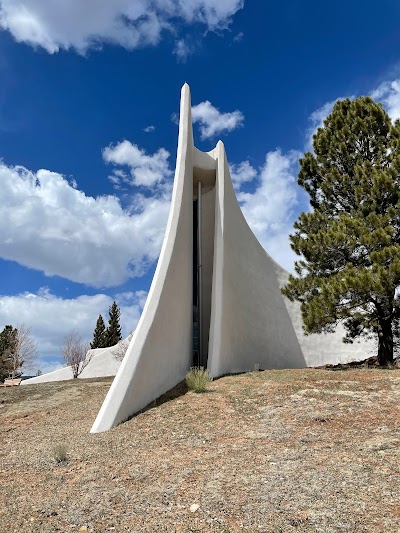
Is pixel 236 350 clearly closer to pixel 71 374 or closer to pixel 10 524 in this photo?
pixel 10 524

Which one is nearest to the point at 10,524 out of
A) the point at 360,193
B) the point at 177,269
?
the point at 177,269

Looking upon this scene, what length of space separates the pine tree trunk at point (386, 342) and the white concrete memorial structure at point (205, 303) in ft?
12.5

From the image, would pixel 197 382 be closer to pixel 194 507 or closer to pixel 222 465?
pixel 222 465

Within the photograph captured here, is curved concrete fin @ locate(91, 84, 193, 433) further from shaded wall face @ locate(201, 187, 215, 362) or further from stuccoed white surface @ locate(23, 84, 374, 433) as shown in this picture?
shaded wall face @ locate(201, 187, 215, 362)

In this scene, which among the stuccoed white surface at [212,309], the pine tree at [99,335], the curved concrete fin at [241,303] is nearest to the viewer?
Result: the stuccoed white surface at [212,309]

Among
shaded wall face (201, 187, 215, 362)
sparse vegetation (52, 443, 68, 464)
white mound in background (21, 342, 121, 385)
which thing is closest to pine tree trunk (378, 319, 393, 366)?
shaded wall face (201, 187, 215, 362)

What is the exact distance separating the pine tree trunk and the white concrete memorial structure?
12.5ft

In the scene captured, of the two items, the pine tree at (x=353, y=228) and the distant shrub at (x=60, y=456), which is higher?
the pine tree at (x=353, y=228)

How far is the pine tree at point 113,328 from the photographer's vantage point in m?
43.6

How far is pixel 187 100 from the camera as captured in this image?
484 inches

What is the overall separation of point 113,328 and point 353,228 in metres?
37.7

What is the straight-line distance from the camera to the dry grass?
3361 mm

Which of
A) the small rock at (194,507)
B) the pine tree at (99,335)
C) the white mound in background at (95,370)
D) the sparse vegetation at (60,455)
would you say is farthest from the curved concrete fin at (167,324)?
the pine tree at (99,335)

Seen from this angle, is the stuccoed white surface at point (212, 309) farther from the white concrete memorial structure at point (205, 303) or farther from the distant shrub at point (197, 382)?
the distant shrub at point (197, 382)
